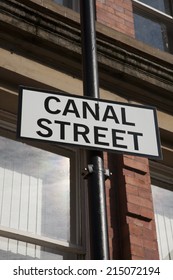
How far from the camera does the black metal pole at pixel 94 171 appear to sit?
290 centimetres

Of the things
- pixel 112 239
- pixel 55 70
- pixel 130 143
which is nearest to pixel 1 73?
pixel 55 70

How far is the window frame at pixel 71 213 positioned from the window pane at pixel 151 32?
3.10 m

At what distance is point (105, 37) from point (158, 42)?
2.37 metres

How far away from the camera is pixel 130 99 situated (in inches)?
266

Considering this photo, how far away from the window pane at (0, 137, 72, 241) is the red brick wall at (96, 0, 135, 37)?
2402 mm

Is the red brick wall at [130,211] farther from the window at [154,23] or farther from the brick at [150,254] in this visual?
the window at [154,23]

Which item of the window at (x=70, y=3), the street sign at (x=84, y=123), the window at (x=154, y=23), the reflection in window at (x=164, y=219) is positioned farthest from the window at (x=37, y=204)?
the window at (x=154, y=23)

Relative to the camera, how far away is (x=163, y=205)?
6887 millimetres

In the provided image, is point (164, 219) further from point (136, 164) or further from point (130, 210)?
point (130, 210)

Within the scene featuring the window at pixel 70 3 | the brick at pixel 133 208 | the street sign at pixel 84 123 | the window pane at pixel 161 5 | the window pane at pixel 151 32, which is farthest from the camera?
the window pane at pixel 161 5

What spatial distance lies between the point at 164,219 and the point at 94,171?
3.80 meters

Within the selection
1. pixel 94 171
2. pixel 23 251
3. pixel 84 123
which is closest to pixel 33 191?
pixel 23 251

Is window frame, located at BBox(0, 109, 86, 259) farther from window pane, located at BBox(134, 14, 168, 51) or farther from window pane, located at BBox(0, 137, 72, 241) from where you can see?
window pane, located at BBox(134, 14, 168, 51)

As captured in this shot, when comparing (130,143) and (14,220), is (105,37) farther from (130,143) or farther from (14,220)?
(130,143)
